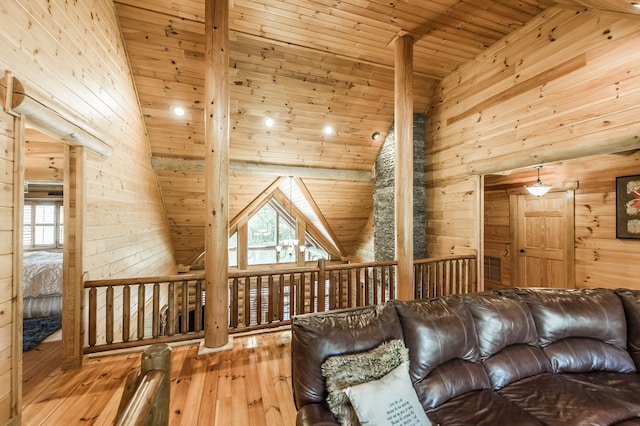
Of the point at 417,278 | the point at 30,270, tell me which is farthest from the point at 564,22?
the point at 30,270

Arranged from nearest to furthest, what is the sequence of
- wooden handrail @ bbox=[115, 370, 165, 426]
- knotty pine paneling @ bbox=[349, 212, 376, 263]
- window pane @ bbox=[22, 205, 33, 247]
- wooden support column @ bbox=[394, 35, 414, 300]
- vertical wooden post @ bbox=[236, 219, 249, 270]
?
wooden handrail @ bbox=[115, 370, 165, 426]
wooden support column @ bbox=[394, 35, 414, 300]
window pane @ bbox=[22, 205, 33, 247]
vertical wooden post @ bbox=[236, 219, 249, 270]
knotty pine paneling @ bbox=[349, 212, 376, 263]

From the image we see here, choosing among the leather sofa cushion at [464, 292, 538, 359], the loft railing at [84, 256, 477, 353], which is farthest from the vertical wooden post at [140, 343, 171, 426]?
the leather sofa cushion at [464, 292, 538, 359]

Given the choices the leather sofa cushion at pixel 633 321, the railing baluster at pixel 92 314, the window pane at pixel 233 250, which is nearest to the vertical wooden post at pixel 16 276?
the railing baluster at pixel 92 314

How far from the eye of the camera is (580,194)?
4.09 meters

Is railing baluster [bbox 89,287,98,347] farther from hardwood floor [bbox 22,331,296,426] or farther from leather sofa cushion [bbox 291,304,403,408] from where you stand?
leather sofa cushion [bbox 291,304,403,408]

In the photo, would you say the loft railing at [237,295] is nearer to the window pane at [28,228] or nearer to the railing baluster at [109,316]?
the railing baluster at [109,316]

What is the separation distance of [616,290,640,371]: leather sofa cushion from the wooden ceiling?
229cm

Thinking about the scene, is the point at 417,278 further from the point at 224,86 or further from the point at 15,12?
the point at 15,12

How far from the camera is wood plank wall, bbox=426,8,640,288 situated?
2.62m

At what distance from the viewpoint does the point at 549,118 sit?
311cm

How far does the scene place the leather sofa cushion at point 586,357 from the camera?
1.89 m

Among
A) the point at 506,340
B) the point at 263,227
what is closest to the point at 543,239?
the point at 506,340

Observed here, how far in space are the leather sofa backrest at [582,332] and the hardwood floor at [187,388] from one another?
1.95m

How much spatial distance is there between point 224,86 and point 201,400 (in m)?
2.86
